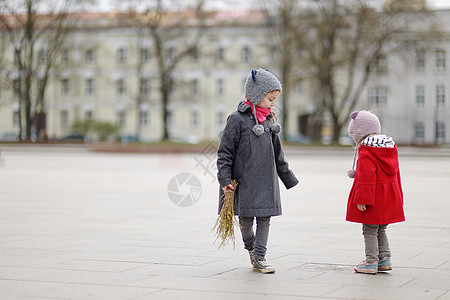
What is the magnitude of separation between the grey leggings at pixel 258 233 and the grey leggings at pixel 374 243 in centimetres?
83

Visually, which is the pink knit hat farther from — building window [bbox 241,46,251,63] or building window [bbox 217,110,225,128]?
building window [bbox 217,110,225,128]

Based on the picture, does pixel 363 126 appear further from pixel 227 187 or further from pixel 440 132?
pixel 440 132

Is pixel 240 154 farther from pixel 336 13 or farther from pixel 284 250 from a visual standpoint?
pixel 336 13

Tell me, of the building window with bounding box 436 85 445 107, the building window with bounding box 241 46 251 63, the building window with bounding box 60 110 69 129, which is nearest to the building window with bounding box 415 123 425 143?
the building window with bounding box 436 85 445 107

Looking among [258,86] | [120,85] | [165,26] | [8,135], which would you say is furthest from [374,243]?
[120,85]

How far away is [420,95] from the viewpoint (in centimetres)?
6644

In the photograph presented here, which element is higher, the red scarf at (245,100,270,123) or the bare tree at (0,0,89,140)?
the bare tree at (0,0,89,140)

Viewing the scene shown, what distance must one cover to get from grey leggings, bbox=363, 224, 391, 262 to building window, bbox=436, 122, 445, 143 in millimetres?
53229

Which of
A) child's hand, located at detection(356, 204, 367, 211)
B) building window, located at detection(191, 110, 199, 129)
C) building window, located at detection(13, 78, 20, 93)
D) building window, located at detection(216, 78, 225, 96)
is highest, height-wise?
building window, located at detection(216, 78, 225, 96)

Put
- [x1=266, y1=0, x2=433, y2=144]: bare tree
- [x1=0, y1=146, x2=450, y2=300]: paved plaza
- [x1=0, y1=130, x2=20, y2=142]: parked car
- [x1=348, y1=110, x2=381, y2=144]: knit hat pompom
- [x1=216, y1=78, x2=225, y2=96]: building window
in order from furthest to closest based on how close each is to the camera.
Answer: [x1=216, y1=78, x2=225, y2=96]: building window → [x1=0, y1=130, x2=20, y2=142]: parked car → [x1=266, y1=0, x2=433, y2=144]: bare tree → [x1=348, y1=110, x2=381, y2=144]: knit hat pompom → [x1=0, y1=146, x2=450, y2=300]: paved plaza

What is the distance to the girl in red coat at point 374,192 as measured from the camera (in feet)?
21.6

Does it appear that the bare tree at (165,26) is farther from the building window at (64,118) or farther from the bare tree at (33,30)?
the building window at (64,118)

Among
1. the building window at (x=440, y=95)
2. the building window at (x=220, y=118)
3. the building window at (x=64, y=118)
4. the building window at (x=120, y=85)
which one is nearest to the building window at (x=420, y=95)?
the building window at (x=440, y=95)

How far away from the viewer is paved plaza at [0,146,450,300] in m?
5.85
